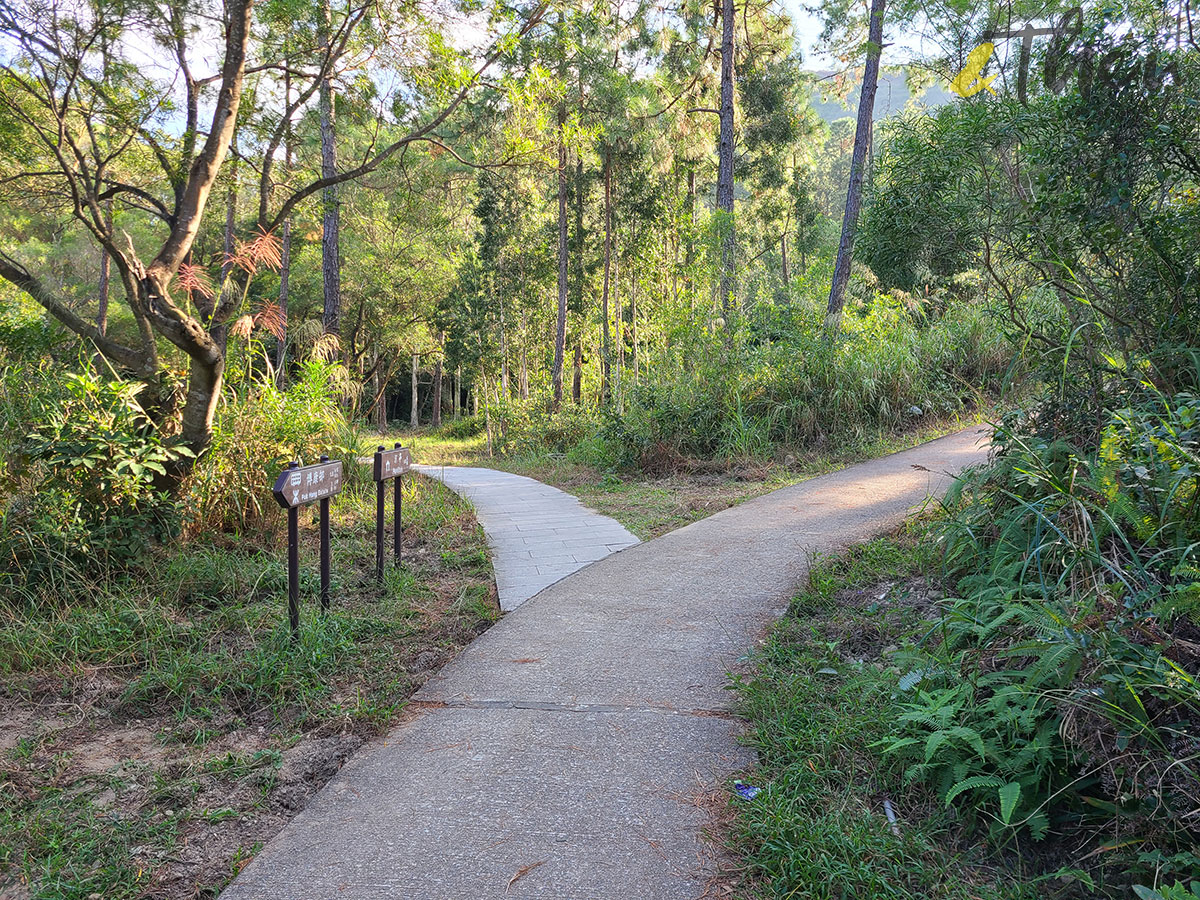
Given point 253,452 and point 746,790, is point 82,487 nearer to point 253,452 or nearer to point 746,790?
point 253,452

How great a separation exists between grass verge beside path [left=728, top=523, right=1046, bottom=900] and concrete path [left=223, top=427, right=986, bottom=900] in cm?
17

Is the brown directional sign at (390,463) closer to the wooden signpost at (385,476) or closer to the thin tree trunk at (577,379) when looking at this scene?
the wooden signpost at (385,476)

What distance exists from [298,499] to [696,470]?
6.67 meters

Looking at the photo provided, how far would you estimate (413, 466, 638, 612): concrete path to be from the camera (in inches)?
227

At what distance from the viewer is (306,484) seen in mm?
4363

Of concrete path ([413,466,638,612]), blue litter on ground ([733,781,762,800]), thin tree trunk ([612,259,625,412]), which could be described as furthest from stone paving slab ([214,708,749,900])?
thin tree trunk ([612,259,625,412])

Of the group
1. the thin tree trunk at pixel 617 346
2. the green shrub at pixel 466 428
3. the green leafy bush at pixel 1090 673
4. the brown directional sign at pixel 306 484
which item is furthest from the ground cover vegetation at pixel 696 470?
the green shrub at pixel 466 428

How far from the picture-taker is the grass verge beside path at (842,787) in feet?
7.21

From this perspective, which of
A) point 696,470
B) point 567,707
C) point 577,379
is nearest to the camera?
point 567,707

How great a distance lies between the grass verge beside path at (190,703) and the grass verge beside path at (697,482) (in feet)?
8.23

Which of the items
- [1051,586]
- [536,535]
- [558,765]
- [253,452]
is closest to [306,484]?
[558,765]

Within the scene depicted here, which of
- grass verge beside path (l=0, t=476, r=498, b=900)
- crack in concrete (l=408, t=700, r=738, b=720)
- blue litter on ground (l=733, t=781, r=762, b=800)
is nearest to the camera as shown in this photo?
grass verge beside path (l=0, t=476, r=498, b=900)

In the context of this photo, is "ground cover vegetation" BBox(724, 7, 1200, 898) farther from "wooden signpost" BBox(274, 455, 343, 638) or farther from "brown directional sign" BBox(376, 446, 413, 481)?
"brown directional sign" BBox(376, 446, 413, 481)

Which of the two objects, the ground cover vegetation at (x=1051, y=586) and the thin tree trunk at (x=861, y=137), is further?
the thin tree trunk at (x=861, y=137)
